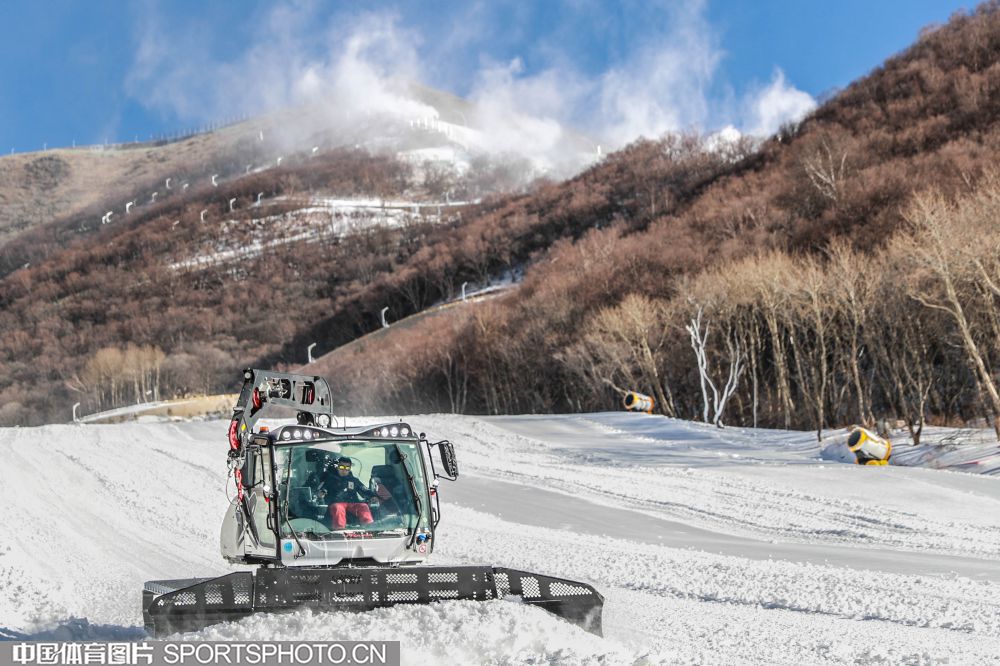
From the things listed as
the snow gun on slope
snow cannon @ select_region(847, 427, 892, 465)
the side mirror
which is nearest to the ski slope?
the snow gun on slope

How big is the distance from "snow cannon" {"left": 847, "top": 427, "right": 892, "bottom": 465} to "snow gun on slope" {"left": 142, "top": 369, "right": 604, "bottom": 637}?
51.5 ft

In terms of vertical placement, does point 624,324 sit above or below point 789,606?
above

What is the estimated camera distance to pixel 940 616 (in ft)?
26.8

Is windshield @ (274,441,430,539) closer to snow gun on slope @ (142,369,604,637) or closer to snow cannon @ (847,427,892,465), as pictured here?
snow gun on slope @ (142,369,604,637)

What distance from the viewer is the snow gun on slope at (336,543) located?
22.9 ft

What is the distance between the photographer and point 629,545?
1363cm

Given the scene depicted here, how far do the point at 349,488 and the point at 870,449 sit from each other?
16599mm

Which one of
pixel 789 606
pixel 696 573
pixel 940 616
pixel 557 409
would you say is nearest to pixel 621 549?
pixel 696 573

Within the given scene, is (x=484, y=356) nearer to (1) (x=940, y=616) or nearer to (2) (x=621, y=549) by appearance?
(2) (x=621, y=549)

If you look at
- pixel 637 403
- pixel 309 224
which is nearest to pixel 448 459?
pixel 637 403

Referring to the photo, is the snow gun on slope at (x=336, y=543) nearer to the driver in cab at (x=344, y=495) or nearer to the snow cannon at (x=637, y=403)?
the driver in cab at (x=344, y=495)

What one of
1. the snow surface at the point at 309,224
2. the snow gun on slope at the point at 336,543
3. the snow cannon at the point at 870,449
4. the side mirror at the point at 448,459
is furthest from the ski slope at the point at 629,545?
the snow surface at the point at 309,224

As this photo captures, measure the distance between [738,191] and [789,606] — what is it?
75250mm

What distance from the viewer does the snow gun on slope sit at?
6982 millimetres
